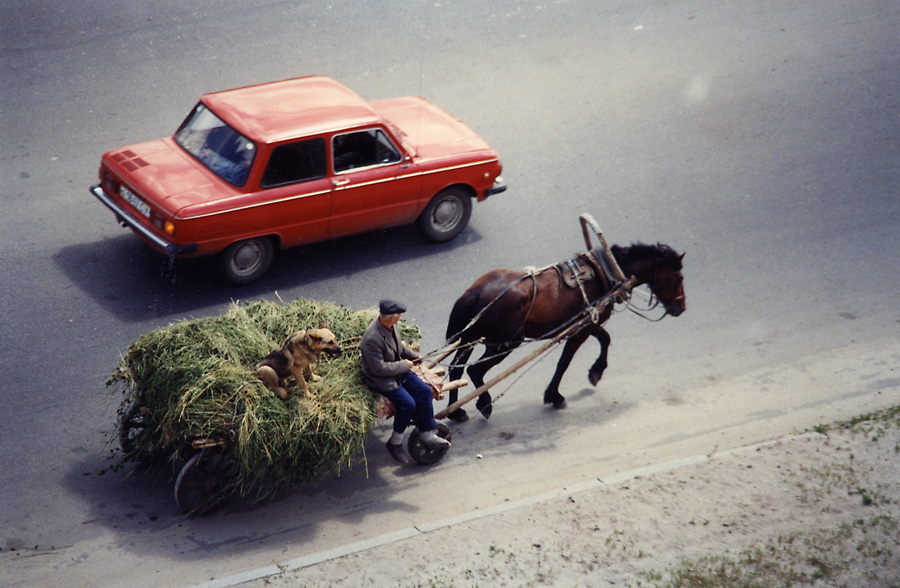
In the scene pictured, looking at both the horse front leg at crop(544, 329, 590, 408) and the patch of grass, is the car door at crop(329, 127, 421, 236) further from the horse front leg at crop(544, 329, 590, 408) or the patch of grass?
the patch of grass

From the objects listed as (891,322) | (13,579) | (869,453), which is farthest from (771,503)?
(13,579)

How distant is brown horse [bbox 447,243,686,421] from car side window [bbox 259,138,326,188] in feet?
8.44

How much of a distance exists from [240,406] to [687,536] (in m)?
3.49

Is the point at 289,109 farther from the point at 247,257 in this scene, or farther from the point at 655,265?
the point at 655,265

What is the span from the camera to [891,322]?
34.3 ft

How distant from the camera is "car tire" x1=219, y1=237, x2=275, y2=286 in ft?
31.1

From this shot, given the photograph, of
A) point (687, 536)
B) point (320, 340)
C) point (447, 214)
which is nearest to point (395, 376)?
point (320, 340)

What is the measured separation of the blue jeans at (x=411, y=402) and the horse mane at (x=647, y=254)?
2465 mm

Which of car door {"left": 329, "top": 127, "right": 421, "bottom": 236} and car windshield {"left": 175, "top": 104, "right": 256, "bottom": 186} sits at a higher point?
car windshield {"left": 175, "top": 104, "right": 256, "bottom": 186}

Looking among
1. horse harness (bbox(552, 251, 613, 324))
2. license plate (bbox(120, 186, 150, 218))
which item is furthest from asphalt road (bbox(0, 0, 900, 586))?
horse harness (bbox(552, 251, 613, 324))

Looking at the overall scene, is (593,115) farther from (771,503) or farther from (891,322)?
(771,503)

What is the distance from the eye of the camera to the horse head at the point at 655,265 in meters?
8.50

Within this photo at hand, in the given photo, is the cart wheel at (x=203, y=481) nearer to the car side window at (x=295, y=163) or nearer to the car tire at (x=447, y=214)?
the car side window at (x=295, y=163)

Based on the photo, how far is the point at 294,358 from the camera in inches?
255
